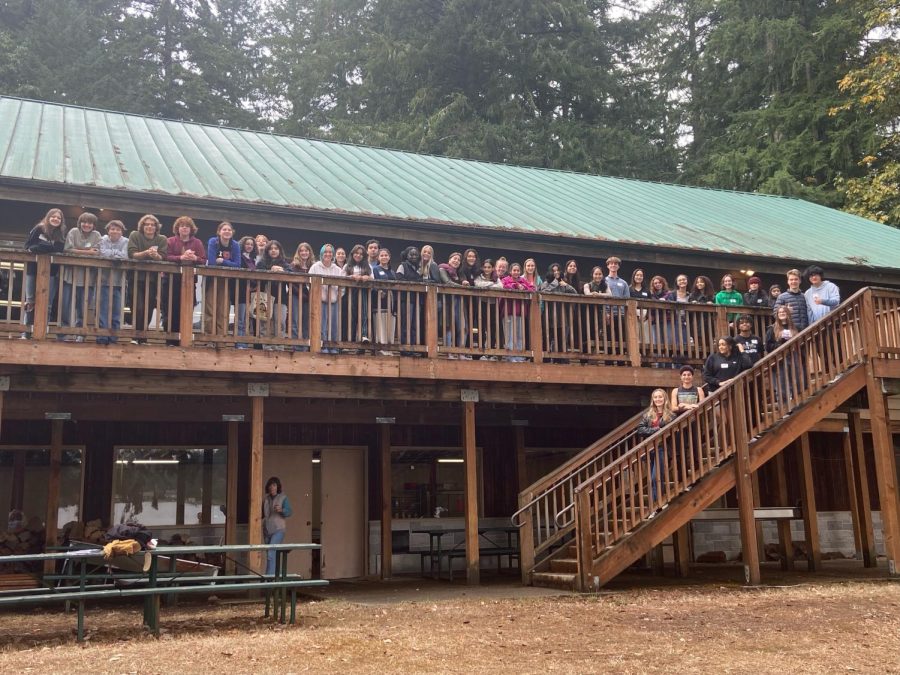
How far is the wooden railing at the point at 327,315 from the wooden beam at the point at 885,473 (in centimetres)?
186

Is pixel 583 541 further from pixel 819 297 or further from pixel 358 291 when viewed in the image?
pixel 819 297

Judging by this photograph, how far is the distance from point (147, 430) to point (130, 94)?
20.7m

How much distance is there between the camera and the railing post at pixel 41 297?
10.2 m

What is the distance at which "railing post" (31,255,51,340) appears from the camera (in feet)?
33.6

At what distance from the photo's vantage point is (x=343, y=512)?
640 inches

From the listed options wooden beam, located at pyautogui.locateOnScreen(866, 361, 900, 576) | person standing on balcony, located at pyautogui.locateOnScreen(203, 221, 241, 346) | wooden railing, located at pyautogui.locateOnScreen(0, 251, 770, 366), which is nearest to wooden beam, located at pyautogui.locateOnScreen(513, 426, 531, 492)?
wooden railing, located at pyautogui.locateOnScreen(0, 251, 770, 366)

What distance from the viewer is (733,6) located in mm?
37094

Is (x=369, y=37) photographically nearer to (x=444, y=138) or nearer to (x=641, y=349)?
(x=444, y=138)

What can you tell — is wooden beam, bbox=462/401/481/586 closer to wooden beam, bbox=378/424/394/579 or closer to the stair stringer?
the stair stringer

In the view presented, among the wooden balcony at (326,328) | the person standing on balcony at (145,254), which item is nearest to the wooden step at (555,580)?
the wooden balcony at (326,328)

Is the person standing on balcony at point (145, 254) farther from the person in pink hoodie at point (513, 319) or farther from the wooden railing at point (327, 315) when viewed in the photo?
the person in pink hoodie at point (513, 319)

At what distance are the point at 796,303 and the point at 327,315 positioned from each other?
22.7 feet

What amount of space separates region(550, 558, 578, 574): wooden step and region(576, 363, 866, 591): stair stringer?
1.58 ft

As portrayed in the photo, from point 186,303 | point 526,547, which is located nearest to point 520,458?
point 526,547
